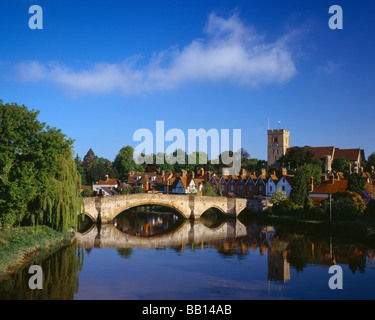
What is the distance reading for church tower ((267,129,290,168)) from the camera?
328ft

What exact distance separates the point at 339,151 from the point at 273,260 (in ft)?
230

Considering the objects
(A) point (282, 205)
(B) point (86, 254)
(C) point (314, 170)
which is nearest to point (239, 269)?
(B) point (86, 254)

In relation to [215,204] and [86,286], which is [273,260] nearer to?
[86,286]

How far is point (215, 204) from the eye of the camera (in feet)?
186

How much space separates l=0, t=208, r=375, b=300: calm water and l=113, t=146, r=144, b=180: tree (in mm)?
59539

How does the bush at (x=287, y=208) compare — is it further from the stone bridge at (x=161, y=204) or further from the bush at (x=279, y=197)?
the stone bridge at (x=161, y=204)

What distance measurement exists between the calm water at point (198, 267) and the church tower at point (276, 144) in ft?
193

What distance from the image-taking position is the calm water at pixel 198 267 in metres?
20.8

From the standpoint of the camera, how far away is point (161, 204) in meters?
49.8

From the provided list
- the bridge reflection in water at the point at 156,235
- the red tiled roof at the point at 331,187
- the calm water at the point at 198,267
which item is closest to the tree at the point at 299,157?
the red tiled roof at the point at 331,187

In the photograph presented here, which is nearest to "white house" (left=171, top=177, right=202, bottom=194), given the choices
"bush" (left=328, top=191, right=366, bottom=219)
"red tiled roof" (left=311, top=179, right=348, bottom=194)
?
"red tiled roof" (left=311, top=179, right=348, bottom=194)

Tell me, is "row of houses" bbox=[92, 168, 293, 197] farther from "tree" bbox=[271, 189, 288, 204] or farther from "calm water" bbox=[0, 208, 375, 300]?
"calm water" bbox=[0, 208, 375, 300]

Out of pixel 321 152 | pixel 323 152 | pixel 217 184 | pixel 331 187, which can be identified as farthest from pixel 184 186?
pixel 323 152

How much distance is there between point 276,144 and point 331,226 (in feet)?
202
